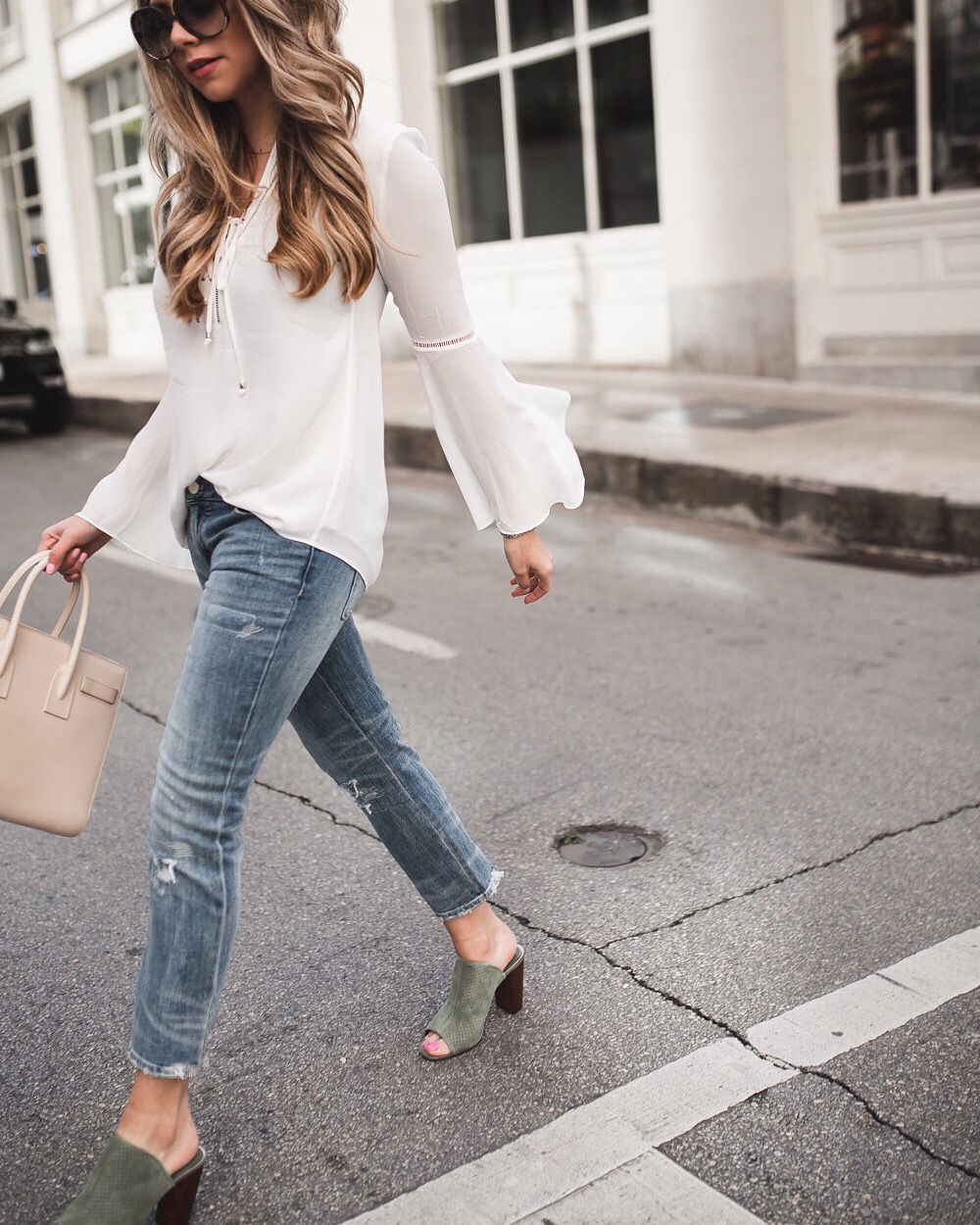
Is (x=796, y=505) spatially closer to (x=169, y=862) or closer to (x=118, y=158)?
(x=169, y=862)

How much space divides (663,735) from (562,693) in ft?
1.88

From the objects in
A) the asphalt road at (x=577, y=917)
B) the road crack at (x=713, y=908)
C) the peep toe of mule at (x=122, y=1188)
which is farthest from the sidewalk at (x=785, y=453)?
the peep toe of mule at (x=122, y=1188)

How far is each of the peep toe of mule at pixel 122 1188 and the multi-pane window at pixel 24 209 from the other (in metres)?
24.3

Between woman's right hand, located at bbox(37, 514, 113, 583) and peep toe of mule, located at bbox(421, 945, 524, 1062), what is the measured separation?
3.54ft

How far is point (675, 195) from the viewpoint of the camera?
12.7 metres

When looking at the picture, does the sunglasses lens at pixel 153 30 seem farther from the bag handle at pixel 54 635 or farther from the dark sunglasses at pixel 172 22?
the bag handle at pixel 54 635

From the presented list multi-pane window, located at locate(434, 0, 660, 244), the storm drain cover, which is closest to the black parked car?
multi-pane window, located at locate(434, 0, 660, 244)

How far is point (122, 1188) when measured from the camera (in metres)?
2.17

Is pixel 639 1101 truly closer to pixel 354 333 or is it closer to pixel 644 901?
pixel 644 901

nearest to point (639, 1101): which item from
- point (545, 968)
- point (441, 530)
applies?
point (545, 968)

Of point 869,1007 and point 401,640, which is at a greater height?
point 401,640

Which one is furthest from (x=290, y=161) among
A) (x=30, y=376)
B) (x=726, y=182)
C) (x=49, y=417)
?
(x=49, y=417)

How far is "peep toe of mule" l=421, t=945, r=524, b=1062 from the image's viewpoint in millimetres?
2730

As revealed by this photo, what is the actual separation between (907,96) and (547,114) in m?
4.58
